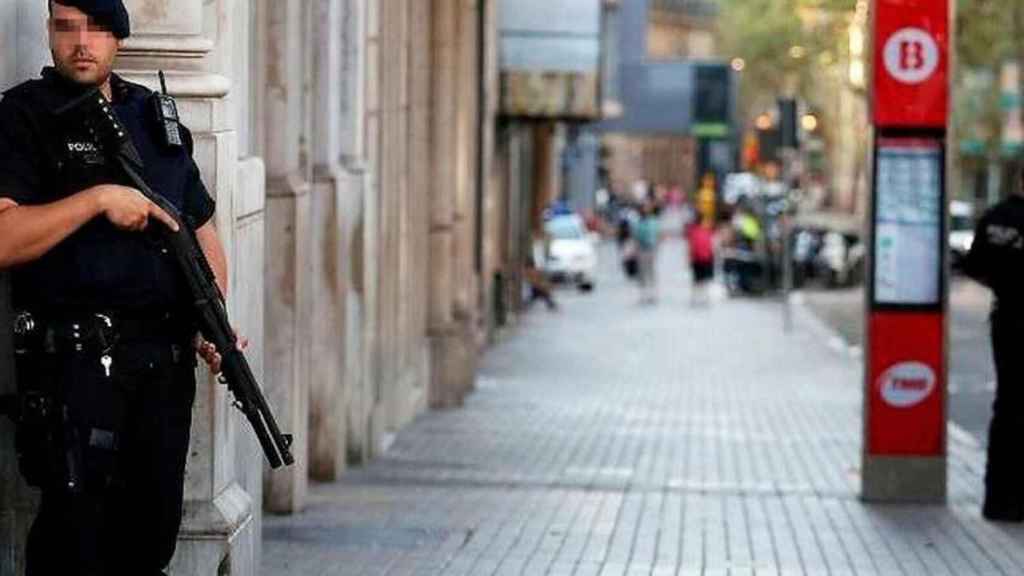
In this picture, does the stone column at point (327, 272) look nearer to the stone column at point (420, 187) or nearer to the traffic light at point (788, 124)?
the stone column at point (420, 187)

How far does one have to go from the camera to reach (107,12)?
713cm

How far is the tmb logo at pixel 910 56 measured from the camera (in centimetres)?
1396

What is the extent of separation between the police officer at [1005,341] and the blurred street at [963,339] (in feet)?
19.3

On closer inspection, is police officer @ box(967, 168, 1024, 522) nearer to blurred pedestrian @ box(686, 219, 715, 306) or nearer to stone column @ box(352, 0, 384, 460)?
stone column @ box(352, 0, 384, 460)

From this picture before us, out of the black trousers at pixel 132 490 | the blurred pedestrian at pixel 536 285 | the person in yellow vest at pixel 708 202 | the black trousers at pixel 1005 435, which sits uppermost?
the black trousers at pixel 132 490

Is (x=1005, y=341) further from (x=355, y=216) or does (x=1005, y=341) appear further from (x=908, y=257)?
(x=355, y=216)

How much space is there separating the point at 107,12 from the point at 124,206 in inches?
19.7


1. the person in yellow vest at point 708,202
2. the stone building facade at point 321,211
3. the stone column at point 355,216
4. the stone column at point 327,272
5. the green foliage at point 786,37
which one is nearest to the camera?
the stone building facade at point 321,211

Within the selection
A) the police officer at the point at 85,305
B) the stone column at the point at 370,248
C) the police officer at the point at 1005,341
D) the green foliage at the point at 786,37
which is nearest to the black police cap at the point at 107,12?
the police officer at the point at 85,305

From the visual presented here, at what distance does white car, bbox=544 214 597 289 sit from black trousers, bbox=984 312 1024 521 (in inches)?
1649

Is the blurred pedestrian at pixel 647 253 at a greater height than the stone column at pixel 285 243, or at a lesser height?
lesser

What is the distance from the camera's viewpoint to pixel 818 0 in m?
51.9

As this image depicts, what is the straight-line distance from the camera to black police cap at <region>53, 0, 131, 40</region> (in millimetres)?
7109

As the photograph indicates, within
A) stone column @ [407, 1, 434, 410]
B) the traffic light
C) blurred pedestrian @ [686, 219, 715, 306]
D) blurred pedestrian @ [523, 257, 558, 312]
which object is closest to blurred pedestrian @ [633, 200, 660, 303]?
blurred pedestrian @ [686, 219, 715, 306]
